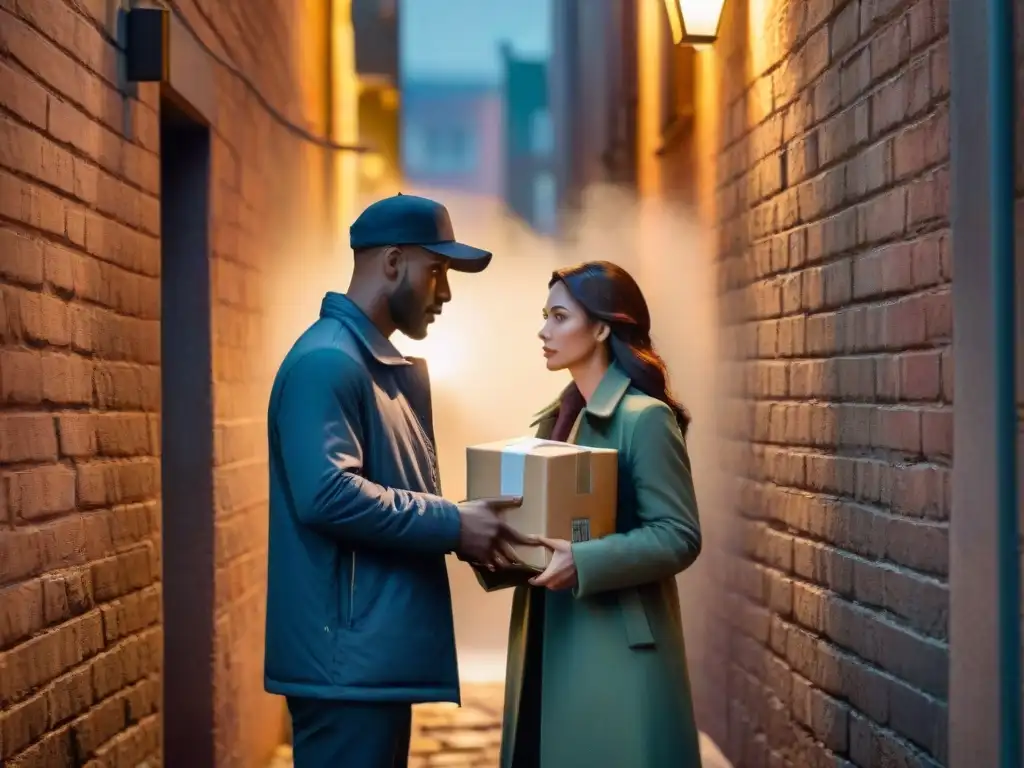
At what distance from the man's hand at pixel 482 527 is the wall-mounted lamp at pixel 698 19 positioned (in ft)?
7.09

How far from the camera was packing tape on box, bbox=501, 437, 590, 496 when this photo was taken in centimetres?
251

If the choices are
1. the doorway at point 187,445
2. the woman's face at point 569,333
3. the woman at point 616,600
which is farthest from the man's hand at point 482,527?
the doorway at point 187,445

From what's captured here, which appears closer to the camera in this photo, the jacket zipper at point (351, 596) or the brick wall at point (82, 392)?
the brick wall at point (82, 392)

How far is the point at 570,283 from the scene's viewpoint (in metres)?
2.87

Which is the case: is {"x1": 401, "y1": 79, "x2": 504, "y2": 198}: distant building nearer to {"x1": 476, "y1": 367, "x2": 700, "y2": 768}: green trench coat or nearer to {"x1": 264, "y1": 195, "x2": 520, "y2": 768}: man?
{"x1": 476, "y1": 367, "x2": 700, "y2": 768}: green trench coat

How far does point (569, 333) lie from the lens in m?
2.88

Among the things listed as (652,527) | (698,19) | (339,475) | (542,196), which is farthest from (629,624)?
(542,196)

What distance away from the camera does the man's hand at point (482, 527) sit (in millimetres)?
2455

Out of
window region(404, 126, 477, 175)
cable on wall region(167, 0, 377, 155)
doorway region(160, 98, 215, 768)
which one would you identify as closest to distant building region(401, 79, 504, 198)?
window region(404, 126, 477, 175)

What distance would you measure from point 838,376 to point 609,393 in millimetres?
617

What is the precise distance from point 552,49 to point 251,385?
1576cm

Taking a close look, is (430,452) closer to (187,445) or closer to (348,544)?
(348,544)

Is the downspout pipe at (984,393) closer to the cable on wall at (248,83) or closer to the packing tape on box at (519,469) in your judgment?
the packing tape on box at (519,469)

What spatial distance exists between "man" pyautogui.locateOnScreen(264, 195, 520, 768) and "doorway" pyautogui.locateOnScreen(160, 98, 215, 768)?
4.21 ft
